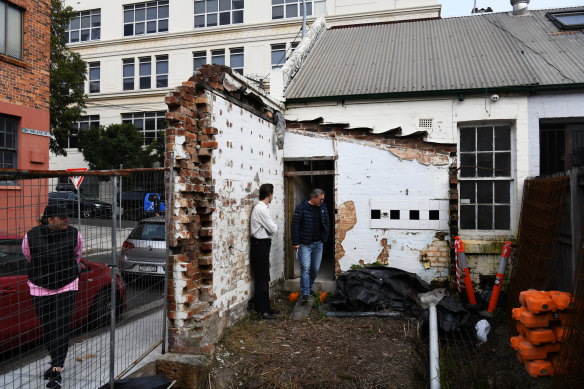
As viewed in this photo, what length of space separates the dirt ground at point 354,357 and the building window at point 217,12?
2617cm

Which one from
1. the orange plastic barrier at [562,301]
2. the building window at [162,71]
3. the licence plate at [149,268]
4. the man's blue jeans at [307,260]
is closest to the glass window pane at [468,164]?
the man's blue jeans at [307,260]

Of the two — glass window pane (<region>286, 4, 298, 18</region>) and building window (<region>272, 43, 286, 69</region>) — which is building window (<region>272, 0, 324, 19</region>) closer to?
glass window pane (<region>286, 4, 298, 18</region>)

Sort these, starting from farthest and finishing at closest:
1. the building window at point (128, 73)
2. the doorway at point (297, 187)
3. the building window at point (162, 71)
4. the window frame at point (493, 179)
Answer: the building window at point (128, 73)
the building window at point (162, 71)
the doorway at point (297, 187)
the window frame at point (493, 179)

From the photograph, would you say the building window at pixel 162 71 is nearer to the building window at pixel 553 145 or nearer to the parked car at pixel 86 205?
the building window at pixel 553 145

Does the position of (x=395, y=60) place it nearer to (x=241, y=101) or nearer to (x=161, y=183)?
(x=241, y=101)

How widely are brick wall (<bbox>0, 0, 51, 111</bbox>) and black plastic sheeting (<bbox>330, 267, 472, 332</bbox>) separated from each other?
10.9m

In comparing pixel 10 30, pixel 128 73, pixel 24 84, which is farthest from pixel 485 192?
pixel 128 73

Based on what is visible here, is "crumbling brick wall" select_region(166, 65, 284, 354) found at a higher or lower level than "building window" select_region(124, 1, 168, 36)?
lower

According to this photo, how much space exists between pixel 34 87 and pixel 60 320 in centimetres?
1120

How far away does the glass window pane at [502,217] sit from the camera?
766cm

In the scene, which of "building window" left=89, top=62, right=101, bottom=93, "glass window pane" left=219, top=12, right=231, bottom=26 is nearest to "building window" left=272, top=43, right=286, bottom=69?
"glass window pane" left=219, top=12, right=231, bottom=26

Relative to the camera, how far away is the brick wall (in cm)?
1166

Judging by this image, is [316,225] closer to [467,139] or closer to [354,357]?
[354,357]

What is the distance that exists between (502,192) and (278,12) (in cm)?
2363
